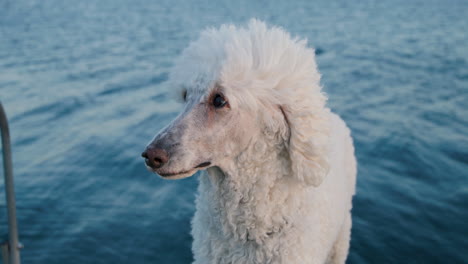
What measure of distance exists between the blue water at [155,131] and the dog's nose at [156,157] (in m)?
2.81

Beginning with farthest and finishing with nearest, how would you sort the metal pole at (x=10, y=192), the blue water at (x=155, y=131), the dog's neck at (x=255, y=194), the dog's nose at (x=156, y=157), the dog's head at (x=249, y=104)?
the blue water at (x=155, y=131) → the dog's neck at (x=255, y=194) → the dog's head at (x=249, y=104) → the dog's nose at (x=156, y=157) → the metal pole at (x=10, y=192)

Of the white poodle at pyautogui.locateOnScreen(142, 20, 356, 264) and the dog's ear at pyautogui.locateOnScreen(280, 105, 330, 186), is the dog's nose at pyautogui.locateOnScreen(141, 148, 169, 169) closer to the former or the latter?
the white poodle at pyautogui.locateOnScreen(142, 20, 356, 264)

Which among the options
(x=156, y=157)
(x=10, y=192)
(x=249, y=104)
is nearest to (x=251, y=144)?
(x=249, y=104)

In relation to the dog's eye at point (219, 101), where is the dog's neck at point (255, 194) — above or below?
below

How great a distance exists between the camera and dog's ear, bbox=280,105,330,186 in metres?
2.79

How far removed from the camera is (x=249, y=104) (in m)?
2.75

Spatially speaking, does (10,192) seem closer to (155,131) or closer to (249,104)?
(249,104)

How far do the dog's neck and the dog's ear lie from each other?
120mm

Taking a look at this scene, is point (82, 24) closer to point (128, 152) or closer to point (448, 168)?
point (128, 152)

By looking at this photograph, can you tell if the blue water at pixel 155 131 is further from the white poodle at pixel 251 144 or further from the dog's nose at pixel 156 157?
the dog's nose at pixel 156 157

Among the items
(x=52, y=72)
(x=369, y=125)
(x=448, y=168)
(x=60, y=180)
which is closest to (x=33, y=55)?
(x=52, y=72)

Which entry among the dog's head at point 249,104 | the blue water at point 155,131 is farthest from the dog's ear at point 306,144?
the blue water at point 155,131

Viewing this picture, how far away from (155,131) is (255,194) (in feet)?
18.4

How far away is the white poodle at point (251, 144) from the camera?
272 centimetres
